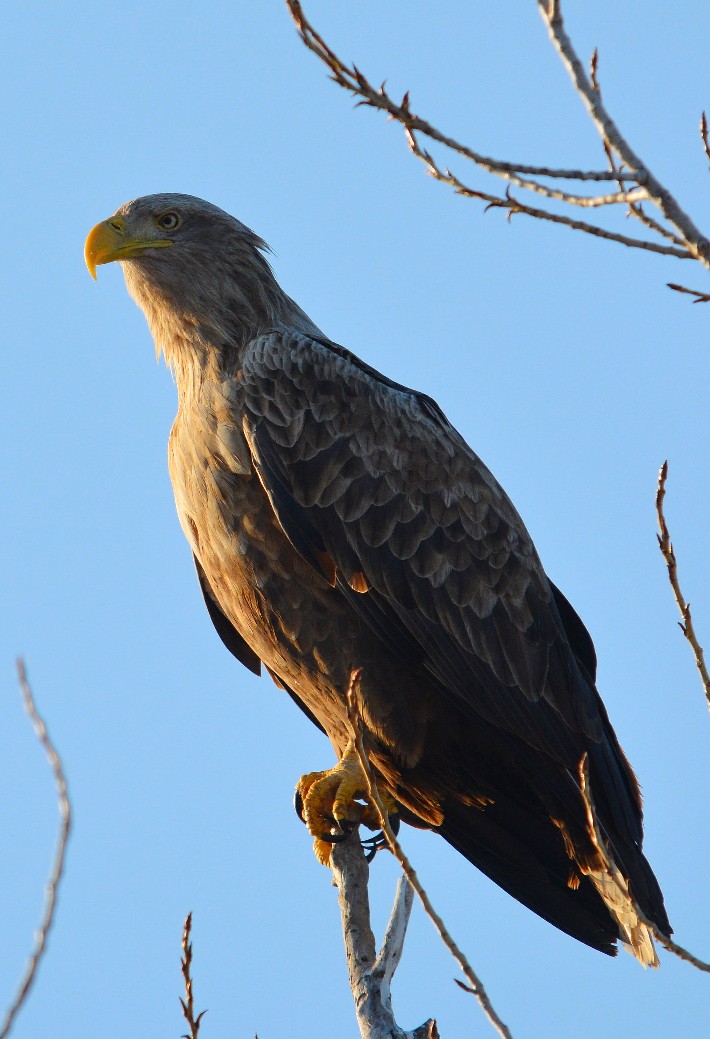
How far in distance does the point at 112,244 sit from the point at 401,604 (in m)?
2.32

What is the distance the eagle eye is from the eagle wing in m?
0.88

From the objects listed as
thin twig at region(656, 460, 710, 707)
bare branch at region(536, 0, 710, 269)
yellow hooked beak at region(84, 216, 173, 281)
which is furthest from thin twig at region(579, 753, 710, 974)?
yellow hooked beak at region(84, 216, 173, 281)

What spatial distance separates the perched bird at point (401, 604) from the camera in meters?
5.47

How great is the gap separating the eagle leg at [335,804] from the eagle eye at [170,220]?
8.78 feet

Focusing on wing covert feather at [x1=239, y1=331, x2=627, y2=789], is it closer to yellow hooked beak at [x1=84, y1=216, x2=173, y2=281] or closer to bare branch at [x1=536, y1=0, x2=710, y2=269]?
yellow hooked beak at [x1=84, y1=216, x2=173, y2=281]

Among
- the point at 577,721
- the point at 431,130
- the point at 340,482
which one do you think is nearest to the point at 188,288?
the point at 340,482

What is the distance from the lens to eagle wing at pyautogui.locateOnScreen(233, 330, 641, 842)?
18.0ft

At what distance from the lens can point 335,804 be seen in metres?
5.47

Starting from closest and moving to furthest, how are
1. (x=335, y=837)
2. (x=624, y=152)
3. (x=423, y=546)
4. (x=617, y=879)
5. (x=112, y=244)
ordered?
(x=624, y=152), (x=617, y=879), (x=335, y=837), (x=423, y=546), (x=112, y=244)

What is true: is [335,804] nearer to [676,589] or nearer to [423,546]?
[423,546]

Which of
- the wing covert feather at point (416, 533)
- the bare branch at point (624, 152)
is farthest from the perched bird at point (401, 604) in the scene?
the bare branch at point (624, 152)

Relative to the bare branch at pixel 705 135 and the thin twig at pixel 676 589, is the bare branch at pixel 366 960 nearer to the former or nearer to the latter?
the thin twig at pixel 676 589

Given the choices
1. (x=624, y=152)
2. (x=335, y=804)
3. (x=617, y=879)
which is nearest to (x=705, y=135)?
(x=624, y=152)

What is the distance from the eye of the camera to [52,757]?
3.12m
